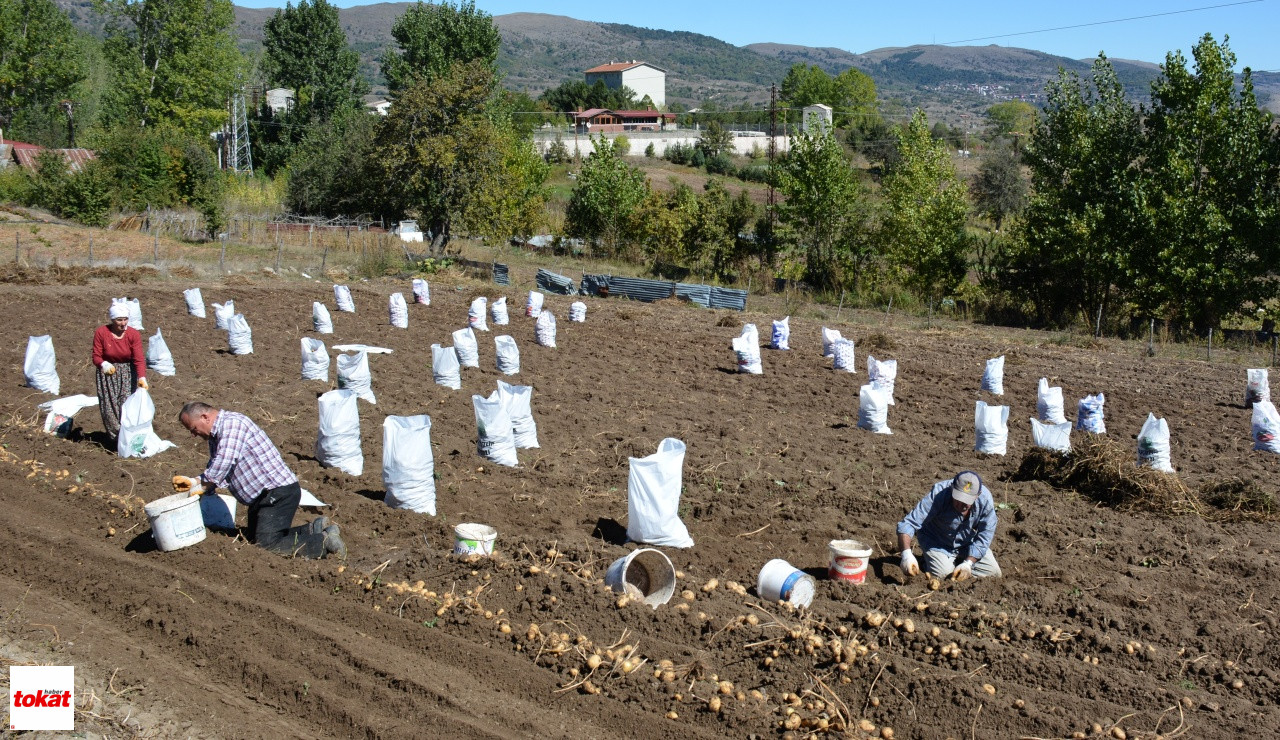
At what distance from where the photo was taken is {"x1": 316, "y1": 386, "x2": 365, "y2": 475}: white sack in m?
8.77

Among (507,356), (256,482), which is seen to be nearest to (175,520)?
(256,482)

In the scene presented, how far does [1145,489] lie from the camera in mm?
8836

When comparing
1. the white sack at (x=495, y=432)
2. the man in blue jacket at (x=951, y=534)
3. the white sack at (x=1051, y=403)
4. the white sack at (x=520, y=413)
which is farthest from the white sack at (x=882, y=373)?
the man in blue jacket at (x=951, y=534)

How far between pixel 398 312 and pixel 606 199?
2257cm

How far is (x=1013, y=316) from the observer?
2730 cm

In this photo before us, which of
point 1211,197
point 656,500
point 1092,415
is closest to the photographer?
point 656,500

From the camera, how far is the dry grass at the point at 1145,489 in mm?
8711

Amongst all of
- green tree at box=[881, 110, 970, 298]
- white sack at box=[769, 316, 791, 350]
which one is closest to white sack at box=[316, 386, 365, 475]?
white sack at box=[769, 316, 791, 350]

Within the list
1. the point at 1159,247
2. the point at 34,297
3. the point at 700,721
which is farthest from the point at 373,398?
the point at 1159,247

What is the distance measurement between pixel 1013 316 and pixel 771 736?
81.0 ft

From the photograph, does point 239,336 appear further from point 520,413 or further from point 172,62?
point 172,62

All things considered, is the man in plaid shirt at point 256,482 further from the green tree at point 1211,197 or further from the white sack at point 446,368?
the green tree at point 1211,197

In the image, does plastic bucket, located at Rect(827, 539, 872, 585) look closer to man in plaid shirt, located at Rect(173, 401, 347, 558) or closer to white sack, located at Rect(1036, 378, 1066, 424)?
man in plaid shirt, located at Rect(173, 401, 347, 558)

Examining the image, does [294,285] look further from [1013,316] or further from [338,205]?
[338,205]
